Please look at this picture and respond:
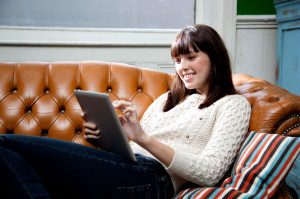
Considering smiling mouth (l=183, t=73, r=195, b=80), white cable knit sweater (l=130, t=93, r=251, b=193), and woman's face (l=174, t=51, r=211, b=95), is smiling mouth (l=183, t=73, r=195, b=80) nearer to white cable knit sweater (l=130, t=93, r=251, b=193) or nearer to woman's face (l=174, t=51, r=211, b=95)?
woman's face (l=174, t=51, r=211, b=95)

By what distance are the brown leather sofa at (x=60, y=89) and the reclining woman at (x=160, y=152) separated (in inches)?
10.3

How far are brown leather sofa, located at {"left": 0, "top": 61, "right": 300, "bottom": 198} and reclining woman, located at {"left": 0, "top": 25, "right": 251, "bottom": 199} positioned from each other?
263 millimetres

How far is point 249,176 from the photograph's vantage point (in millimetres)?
901

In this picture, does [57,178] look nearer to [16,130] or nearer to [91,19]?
[16,130]

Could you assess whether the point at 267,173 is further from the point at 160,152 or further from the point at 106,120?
the point at 106,120

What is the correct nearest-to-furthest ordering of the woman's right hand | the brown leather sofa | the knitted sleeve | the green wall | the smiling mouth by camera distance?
the knitted sleeve → the woman's right hand → the smiling mouth → the brown leather sofa → the green wall

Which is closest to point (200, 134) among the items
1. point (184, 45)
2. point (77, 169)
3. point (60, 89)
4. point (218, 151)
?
point (218, 151)

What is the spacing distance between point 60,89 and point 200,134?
77 cm

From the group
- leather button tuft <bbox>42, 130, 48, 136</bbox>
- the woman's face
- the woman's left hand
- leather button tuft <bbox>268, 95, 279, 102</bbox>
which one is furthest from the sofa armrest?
leather button tuft <bbox>42, 130, 48, 136</bbox>

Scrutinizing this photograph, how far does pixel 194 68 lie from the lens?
118 centimetres

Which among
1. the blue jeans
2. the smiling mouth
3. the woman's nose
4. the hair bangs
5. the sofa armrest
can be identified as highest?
the hair bangs

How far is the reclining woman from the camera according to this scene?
0.90 m

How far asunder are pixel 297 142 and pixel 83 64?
1.09 meters

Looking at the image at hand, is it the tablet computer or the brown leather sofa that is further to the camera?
the brown leather sofa
